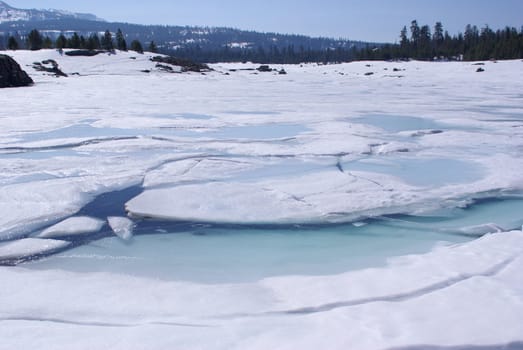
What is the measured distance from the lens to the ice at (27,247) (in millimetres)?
2832

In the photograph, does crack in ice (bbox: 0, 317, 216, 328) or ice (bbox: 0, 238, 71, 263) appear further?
ice (bbox: 0, 238, 71, 263)

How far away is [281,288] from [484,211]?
7.34 feet

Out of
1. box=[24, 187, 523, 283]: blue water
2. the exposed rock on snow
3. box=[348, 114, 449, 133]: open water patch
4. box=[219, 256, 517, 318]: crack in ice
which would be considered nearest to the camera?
box=[219, 256, 517, 318]: crack in ice

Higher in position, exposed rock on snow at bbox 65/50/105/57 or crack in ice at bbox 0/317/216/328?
exposed rock on snow at bbox 65/50/105/57

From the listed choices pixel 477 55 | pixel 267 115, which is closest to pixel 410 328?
pixel 267 115

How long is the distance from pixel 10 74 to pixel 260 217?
68.3 ft

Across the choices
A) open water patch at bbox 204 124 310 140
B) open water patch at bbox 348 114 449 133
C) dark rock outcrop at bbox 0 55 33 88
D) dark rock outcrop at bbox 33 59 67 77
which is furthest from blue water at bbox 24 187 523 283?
dark rock outcrop at bbox 33 59 67 77

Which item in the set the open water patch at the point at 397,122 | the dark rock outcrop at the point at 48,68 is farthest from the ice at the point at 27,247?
the dark rock outcrop at the point at 48,68

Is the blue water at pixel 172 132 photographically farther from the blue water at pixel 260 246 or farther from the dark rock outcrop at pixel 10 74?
the dark rock outcrop at pixel 10 74

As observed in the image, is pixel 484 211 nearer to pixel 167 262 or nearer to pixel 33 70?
pixel 167 262

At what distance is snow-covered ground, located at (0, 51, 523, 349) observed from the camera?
1958 mm

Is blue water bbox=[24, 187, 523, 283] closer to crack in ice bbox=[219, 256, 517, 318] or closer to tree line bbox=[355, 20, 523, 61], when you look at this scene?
crack in ice bbox=[219, 256, 517, 318]

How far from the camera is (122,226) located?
A: 340 centimetres

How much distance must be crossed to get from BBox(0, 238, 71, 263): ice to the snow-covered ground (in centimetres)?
1
